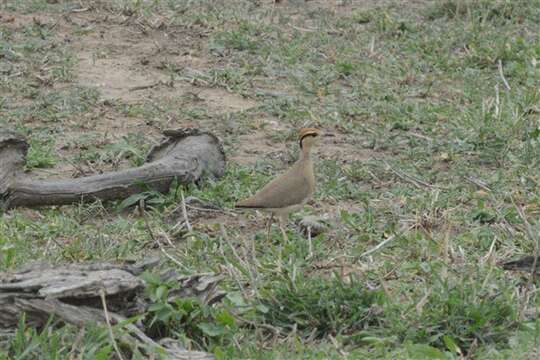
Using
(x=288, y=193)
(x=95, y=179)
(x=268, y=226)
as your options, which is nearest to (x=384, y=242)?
(x=288, y=193)

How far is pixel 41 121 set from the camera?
962 centimetres

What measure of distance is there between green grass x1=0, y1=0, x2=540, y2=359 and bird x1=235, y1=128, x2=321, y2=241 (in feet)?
0.59

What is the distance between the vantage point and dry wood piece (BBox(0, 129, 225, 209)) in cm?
802

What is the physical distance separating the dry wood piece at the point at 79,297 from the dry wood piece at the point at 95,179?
2247 mm

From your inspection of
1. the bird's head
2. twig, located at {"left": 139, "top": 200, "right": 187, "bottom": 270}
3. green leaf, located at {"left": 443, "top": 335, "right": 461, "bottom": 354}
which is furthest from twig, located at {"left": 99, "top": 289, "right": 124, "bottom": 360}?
the bird's head

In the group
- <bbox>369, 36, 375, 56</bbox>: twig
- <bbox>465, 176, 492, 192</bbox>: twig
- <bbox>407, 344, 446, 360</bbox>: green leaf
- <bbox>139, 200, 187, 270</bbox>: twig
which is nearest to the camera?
<bbox>407, 344, 446, 360</bbox>: green leaf

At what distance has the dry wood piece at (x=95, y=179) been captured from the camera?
8023 millimetres

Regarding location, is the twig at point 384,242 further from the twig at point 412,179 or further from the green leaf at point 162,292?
the green leaf at point 162,292

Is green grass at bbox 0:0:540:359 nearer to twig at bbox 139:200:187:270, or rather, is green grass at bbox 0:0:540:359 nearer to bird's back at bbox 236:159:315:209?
twig at bbox 139:200:187:270

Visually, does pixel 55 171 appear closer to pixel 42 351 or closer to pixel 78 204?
pixel 78 204

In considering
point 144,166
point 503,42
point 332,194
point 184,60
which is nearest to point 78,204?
point 144,166

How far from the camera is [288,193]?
24.6 feet

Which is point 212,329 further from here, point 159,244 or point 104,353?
point 159,244

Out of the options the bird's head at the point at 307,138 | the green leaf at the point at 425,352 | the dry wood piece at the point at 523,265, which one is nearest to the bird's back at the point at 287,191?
the bird's head at the point at 307,138
